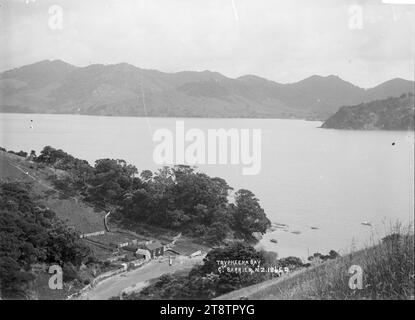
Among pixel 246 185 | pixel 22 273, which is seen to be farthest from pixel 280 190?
pixel 22 273

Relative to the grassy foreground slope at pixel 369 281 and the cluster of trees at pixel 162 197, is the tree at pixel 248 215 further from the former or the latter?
the grassy foreground slope at pixel 369 281

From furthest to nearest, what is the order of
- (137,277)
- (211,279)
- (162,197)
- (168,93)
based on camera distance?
(162,197) < (168,93) < (137,277) < (211,279)

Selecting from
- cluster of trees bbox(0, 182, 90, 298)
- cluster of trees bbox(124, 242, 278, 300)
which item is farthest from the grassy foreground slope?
cluster of trees bbox(0, 182, 90, 298)

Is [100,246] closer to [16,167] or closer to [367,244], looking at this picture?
[16,167]

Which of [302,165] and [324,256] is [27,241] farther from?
[324,256]

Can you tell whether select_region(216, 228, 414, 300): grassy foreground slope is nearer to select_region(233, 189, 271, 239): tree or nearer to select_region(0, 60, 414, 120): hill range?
select_region(233, 189, 271, 239): tree

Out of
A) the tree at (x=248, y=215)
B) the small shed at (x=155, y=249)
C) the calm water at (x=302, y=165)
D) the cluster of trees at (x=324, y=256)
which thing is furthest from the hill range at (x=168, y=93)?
the cluster of trees at (x=324, y=256)

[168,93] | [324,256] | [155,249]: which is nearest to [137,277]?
[155,249]
